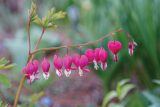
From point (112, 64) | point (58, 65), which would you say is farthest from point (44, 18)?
point (112, 64)

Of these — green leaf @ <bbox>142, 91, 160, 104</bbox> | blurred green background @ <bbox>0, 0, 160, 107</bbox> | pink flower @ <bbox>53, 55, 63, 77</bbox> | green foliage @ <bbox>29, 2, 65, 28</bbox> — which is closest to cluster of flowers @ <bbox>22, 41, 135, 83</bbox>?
pink flower @ <bbox>53, 55, 63, 77</bbox>

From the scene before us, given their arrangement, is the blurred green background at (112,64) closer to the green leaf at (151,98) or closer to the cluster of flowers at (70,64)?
the green leaf at (151,98)

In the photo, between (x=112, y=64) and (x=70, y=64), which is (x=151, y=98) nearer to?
(x=112, y=64)

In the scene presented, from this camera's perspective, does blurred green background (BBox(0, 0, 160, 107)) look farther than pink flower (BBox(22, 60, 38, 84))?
Yes

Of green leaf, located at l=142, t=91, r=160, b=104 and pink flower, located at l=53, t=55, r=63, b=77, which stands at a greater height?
pink flower, located at l=53, t=55, r=63, b=77

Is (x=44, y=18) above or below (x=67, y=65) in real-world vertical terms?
above

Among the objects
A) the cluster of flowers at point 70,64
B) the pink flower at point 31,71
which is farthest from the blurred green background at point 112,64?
the pink flower at point 31,71

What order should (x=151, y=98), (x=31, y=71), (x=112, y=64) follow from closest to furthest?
1. (x=31, y=71)
2. (x=151, y=98)
3. (x=112, y=64)

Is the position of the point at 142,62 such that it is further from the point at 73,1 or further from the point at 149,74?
the point at 73,1

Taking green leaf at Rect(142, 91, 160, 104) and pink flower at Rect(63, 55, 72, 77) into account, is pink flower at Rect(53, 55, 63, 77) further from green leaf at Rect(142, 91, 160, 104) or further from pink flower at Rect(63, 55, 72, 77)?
green leaf at Rect(142, 91, 160, 104)

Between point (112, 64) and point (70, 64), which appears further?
point (112, 64)

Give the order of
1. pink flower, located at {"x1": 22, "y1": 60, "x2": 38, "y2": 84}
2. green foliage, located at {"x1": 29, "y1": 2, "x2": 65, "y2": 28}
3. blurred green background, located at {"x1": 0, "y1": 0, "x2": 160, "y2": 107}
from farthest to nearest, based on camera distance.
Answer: blurred green background, located at {"x1": 0, "y1": 0, "x2": 160, "y2": 107} < green foliage, located at {"x1": 29, "y1": 2, "x2": 65, "y2": 28} < pink flower, located at {"x1": 22, "y1": 60, "x2": 38, "y2": 84}
